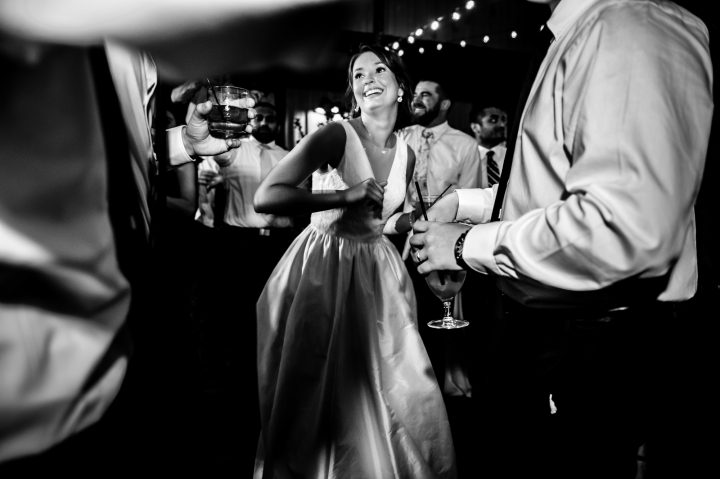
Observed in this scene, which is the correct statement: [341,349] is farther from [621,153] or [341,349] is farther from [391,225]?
[621,153]

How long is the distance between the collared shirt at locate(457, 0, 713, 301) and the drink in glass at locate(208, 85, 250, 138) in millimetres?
1114

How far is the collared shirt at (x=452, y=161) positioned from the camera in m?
4.20

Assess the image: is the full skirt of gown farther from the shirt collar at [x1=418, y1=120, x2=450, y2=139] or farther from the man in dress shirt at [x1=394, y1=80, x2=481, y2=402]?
the shirt collar at [x1=418, y1=120, x2=450, y2=139]

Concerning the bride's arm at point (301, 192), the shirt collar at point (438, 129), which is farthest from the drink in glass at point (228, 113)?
the shirt collar at point (438, 129)

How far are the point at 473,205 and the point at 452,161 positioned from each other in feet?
8.21

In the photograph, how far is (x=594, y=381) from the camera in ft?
3.44

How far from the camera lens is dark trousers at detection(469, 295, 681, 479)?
1021 millimetres

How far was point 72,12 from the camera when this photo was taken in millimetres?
506

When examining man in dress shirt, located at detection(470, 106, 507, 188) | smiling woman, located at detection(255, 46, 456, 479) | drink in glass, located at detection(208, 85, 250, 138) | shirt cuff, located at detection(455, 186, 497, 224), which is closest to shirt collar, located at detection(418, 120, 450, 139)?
man in dress shirt, located at detection(470, 106, 507, 188)

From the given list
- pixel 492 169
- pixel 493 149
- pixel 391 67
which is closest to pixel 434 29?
pixel 493 149

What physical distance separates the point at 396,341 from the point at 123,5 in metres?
1.74

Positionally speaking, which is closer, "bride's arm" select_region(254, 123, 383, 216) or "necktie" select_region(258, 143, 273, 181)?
"bride's arm" select_region(254, 123, 383, 216)

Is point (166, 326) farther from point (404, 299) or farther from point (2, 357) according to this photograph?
point (404, 299)

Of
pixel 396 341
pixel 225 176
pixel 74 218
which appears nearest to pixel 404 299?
pixel 396 341
